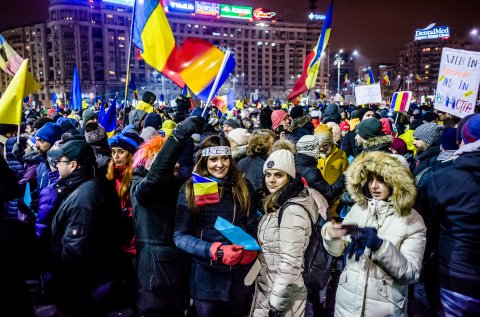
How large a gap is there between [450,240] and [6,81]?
490ft

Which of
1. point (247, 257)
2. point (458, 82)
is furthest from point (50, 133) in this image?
point (458, 82)

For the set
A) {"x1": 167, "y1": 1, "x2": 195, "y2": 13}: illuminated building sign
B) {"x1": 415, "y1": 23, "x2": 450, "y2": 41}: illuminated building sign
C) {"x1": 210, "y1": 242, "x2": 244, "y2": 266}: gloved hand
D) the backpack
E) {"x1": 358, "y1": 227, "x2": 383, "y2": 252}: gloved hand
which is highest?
{"x1": 167, "y1": 1, "x2": 195, "y2": 13}: illuminated building sign

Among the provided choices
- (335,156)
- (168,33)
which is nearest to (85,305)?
(335,156)

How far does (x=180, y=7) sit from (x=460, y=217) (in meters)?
122

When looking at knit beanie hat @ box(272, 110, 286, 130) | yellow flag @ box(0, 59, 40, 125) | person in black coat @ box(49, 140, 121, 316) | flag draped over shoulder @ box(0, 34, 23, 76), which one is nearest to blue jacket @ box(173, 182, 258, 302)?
person in black coat @ box(49, 140, 121, 316)

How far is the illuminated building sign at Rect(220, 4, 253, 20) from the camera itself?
127688 mm

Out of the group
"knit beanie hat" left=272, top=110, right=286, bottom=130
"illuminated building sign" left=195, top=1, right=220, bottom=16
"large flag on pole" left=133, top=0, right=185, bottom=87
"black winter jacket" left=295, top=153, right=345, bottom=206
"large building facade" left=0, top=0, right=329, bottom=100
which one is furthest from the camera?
"illuminated building sign" left=195, top=1, right=220, bottom=16

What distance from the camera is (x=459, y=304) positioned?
2.91 m

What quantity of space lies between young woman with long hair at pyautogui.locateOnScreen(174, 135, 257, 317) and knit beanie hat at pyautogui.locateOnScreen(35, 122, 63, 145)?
10.4ft

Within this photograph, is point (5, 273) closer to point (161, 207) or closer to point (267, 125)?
point (161, 207)

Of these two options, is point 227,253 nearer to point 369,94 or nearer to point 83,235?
point 83,235

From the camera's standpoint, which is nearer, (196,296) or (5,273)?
(5,273)

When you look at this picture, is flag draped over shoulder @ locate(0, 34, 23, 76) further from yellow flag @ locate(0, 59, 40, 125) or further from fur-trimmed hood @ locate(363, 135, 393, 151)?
fur-trimmed hood @ locate(363, 135, 393, 151)

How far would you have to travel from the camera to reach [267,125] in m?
9.09
